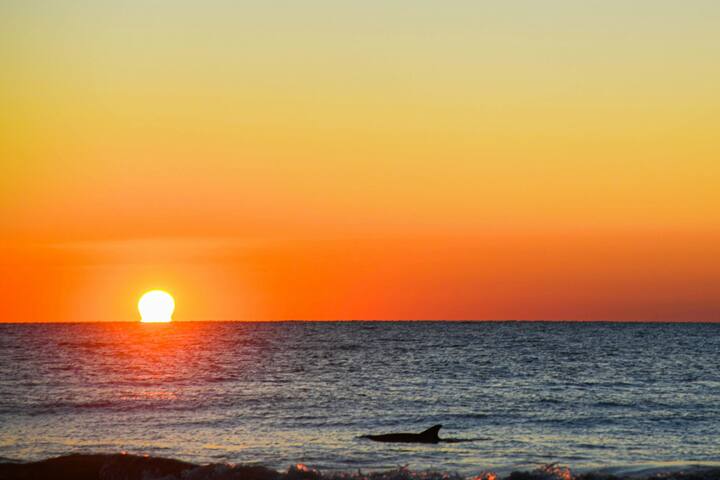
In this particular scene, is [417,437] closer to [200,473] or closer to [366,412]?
[366,412]

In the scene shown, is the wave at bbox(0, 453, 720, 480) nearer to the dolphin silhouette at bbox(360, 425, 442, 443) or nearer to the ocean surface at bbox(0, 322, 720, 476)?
the ocean surface at bbox(0, 322, 720, 476)

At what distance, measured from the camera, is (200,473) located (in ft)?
104

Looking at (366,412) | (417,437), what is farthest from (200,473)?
(366,412)

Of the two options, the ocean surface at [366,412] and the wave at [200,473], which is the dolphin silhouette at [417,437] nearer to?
the ocean surface at [366,412]

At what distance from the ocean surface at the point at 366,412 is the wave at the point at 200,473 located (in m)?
2.26

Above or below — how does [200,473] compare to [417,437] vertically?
above

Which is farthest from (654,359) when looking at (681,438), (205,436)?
(205,436)

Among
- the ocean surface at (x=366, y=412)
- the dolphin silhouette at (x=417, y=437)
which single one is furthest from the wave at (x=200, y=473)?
the dolphin silhouette at (x=417, y=437)

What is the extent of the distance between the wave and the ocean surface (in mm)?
2263

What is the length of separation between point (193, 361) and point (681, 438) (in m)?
64.4

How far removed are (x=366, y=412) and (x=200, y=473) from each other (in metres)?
21.4

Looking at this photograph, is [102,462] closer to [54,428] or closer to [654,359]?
[54,428]

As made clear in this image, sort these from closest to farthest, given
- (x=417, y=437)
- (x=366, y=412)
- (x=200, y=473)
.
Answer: (x=200, y=473) < (x=417, y=437) < (x=366, y=412)

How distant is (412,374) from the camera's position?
7931 centimetres
